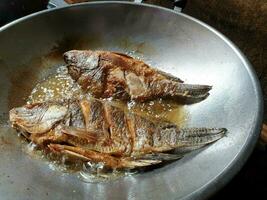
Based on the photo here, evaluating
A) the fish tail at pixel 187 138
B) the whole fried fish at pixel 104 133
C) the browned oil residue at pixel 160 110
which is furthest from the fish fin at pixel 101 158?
the browned oil residue at pixel 160 110

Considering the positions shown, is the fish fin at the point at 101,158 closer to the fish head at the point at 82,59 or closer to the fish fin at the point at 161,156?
the fish fin at the point at 161,156

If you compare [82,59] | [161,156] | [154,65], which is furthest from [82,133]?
[154,65]

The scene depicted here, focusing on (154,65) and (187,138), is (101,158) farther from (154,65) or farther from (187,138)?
(154,65)

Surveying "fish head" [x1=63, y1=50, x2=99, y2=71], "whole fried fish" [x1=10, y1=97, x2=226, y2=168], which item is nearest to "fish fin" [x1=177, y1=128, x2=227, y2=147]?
"whole fried fish" [x1=10, y1=97, x2=226, y2=168]

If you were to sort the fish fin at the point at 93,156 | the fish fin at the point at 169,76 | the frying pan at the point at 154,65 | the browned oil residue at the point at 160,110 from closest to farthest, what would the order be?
the frying pan at the point at 154,65
the fish fin at the point at 93,156
the browned oil residue at the point at 160,110
the fish fin at the point at 169,76

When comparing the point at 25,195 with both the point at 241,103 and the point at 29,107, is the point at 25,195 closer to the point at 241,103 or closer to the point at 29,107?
the point at 29,107
